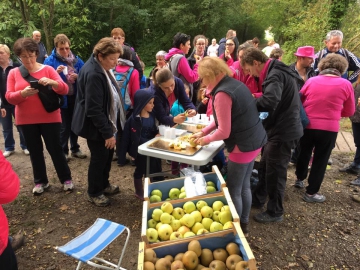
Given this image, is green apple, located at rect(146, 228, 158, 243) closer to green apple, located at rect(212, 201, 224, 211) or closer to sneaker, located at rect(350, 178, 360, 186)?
green apple, located at rect(212, 201, 224, 211)

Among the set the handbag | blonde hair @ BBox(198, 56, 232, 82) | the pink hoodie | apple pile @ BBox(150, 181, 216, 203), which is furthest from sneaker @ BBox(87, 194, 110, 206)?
the pink hoodie

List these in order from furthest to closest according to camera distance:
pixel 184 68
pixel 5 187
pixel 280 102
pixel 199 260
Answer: pixel 184 68
pixel 280 102
pixel 199 260
pixel 5 187

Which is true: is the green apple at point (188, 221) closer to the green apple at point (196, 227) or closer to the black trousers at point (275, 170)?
the green apple at point (196, 227)

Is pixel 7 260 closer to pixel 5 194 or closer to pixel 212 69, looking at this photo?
pixel 5 194

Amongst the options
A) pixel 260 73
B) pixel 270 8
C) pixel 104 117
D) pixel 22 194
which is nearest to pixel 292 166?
pixel 260 73

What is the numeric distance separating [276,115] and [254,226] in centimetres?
Result: 131

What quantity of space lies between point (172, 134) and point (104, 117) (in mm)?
744

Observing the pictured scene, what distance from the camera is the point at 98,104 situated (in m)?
2.86

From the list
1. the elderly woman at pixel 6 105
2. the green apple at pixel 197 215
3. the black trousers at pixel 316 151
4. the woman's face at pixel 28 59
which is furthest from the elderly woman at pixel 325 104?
the elderly woman at pixel 6 105

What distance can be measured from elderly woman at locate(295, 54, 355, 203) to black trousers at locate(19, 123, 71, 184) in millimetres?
3099

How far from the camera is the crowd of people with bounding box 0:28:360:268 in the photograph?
248 centimetres

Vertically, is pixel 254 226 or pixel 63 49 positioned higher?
pixel 63 49

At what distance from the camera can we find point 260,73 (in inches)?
109

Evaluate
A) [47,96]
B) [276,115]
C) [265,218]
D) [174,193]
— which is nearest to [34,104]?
[47,96]
